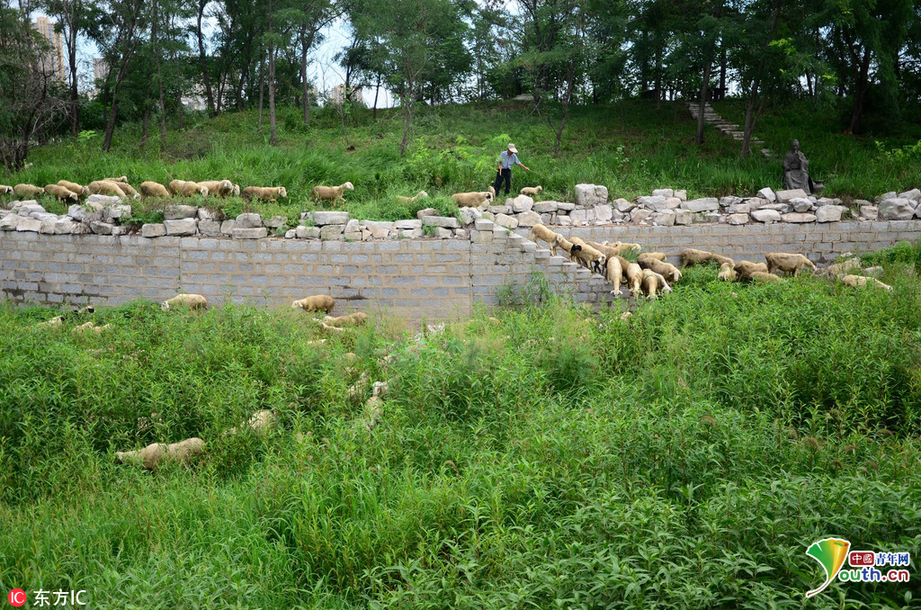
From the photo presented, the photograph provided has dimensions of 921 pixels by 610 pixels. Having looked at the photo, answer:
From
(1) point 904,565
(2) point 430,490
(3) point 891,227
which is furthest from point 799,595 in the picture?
(3) point 891,227

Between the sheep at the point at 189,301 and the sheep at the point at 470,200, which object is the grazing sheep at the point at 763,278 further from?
the sheep at the point at 189,301

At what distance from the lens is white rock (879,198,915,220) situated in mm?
12875

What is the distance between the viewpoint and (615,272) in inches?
411

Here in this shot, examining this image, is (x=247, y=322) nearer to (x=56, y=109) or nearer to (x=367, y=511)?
(x=367, y=511)

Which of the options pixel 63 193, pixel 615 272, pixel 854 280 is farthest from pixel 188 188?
pixel 854 280

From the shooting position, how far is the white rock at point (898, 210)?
42.2 ft

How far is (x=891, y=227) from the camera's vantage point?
503 inches

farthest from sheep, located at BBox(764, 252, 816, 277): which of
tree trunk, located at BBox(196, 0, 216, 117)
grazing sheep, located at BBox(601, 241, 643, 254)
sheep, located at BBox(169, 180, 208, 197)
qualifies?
tree trunk, located at BBox(196, 0, 216, 117)

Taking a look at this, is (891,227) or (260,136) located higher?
(260,136)

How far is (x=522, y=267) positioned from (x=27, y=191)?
10.0 m

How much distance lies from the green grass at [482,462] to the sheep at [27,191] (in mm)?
6468

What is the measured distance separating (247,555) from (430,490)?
1.26 m

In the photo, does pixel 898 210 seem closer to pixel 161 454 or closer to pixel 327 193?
pixel 327 193

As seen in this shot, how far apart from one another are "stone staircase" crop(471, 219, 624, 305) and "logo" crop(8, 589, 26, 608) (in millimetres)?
7849
